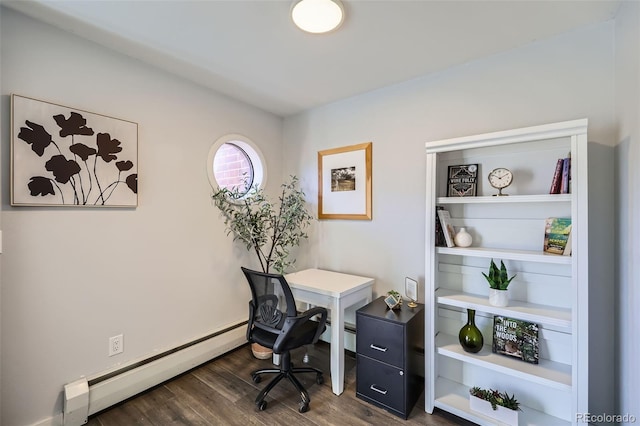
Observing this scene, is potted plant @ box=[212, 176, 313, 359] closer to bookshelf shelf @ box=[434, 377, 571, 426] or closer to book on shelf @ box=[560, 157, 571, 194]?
bookshelf shelf @ box=[434, 377, 571, 426]

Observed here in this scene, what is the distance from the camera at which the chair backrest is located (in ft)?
5.90

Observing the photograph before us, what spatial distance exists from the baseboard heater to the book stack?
2668mm

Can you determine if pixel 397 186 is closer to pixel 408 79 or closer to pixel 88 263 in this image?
pixel 408 79

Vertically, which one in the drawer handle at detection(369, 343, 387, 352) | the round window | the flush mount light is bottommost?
the drawer handle at detection(369, 343, 387, 352)

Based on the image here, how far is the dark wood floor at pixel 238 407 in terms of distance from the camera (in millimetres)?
1730

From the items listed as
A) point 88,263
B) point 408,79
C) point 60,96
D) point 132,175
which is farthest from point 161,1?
point 408,79

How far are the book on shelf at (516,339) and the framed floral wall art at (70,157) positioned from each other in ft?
8.42

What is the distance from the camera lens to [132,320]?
197 cm

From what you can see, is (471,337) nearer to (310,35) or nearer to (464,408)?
(464,408)

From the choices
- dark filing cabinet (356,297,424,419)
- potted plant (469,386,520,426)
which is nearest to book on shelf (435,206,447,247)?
dark filing cabinet (356,297,424,419)

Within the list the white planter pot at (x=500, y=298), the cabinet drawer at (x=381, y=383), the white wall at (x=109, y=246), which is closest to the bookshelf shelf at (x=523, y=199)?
the white planter pot at (x=500, y=298)

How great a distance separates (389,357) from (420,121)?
176 centimetres

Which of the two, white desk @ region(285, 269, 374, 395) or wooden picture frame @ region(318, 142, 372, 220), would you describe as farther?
wooden picture frame @ region(318, 142, 372, 220)

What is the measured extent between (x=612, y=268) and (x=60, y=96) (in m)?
3.32
